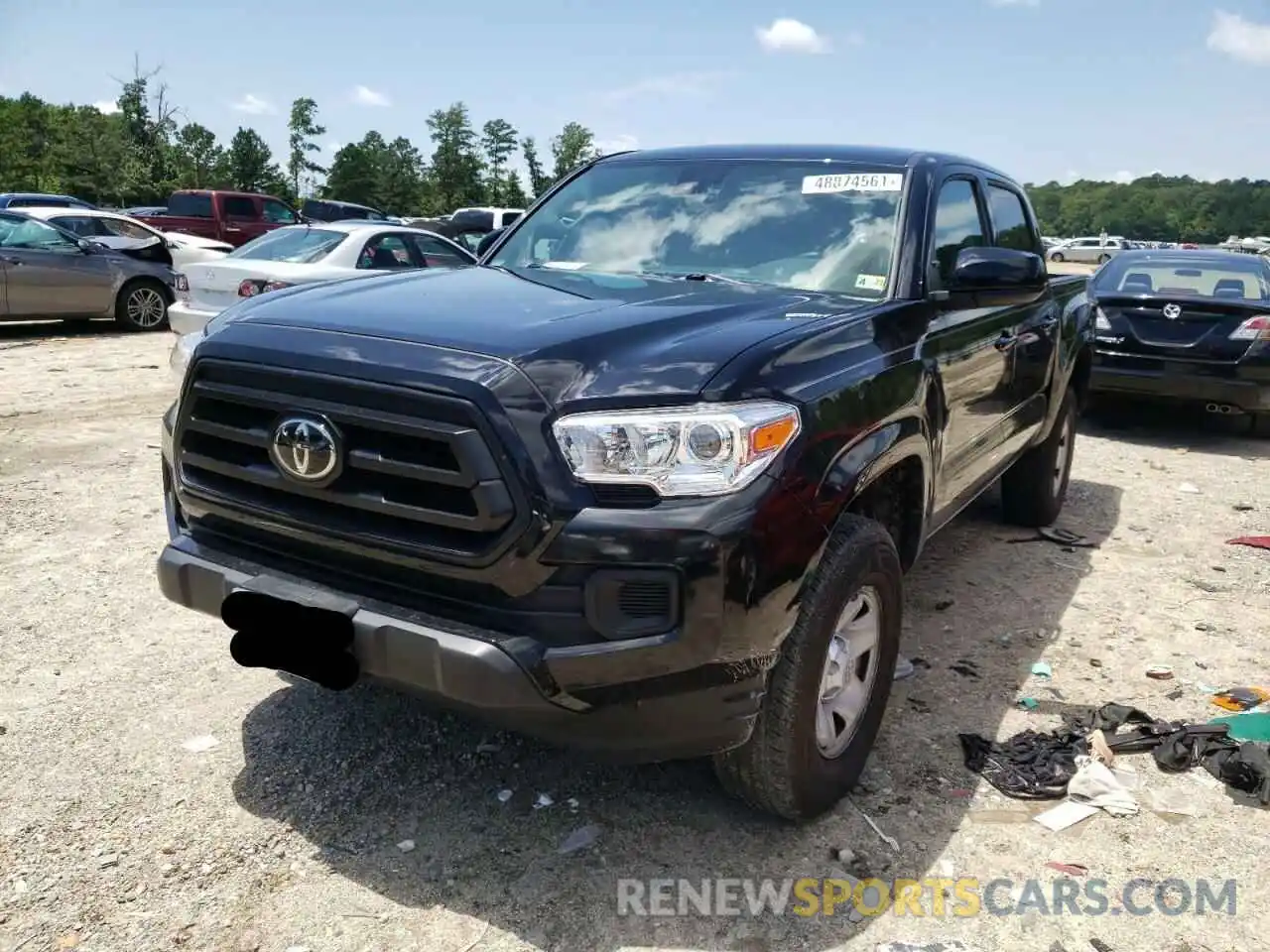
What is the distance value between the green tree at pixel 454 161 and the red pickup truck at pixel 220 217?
40657 millimetres

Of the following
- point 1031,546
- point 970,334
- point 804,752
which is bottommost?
point 1031,546

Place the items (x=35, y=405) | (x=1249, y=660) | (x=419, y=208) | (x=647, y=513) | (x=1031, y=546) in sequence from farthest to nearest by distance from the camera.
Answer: (x=419, y=208), (x=35, y=405), (x=1031, y=546), (x=1249, y=660), (x=647, y=513)

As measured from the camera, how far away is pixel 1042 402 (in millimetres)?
5195

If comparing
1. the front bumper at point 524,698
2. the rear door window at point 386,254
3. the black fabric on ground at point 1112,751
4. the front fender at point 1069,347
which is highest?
the rear door window at point 386,254

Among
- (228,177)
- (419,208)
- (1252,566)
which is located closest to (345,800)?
(1252,566)

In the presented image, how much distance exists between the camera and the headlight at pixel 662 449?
2.27 metres

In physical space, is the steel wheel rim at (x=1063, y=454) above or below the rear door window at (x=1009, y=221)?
below

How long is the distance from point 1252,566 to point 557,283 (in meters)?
4.32

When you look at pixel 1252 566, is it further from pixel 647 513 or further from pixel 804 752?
pixel 647 513

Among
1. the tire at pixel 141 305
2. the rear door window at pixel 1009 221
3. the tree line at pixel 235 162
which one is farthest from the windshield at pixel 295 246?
the tree line at pixel 235 162

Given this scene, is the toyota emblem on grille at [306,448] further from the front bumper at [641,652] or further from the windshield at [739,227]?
the windshield at [739,227]

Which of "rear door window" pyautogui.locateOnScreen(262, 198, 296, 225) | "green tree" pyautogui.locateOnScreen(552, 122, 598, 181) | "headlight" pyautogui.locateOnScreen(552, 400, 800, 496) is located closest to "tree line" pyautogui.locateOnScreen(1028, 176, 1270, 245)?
"green tree" pyautogui.locateOnScreen(552, 122, 598, 181)

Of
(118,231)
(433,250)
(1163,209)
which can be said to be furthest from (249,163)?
(1163,209)

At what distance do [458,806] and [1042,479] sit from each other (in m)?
4.16
